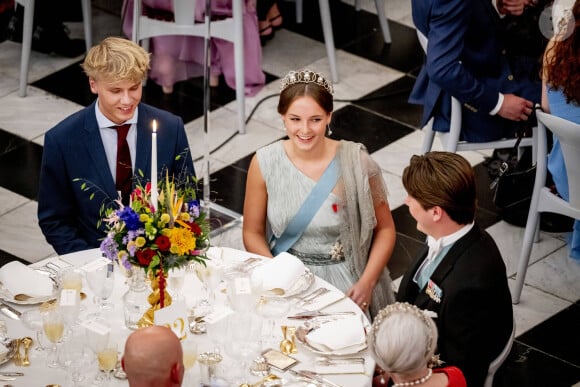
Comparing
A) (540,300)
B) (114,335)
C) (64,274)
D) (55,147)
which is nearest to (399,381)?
(114,335)

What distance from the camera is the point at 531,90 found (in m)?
4.94

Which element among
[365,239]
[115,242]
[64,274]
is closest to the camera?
[115,242]

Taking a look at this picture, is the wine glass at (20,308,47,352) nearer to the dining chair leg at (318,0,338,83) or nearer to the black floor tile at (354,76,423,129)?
the black floor tile at (354,76,423,129)

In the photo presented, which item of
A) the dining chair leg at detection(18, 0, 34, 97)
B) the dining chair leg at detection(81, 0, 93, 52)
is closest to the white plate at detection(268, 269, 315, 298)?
the dining chair leg at detection(18, 0, 34, 97)

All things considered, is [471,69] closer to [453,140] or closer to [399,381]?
[453,140]

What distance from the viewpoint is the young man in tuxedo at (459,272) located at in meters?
3.28

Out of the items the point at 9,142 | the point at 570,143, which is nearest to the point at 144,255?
the point at 570,143

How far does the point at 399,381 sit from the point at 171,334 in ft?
1.99

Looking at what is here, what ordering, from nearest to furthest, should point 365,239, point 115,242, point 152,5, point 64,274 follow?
point 115,242
point 64,274
point 365,239
point 152,5

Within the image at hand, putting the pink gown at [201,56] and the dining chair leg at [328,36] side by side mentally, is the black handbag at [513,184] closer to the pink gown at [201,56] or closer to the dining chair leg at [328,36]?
the dining chair leg at [328,36]

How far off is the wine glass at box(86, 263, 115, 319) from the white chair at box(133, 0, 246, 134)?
249cm

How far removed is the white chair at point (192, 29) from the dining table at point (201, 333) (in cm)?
217

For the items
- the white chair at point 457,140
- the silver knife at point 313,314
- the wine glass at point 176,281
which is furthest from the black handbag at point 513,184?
the wine glass at point 176,281

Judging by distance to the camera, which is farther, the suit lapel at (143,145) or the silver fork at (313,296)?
the suit lapel at (143,145)
